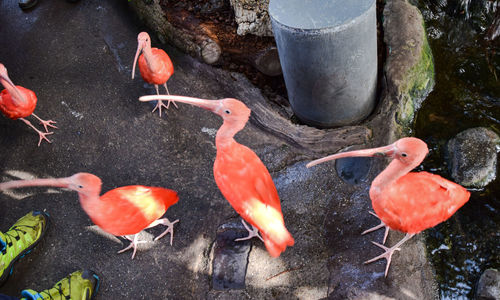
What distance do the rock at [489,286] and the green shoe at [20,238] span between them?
3312 millimetres

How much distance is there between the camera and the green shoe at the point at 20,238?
301 cm

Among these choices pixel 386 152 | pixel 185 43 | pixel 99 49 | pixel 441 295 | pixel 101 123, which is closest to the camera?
pixel 386 152

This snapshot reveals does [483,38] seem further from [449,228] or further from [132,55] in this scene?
[132,55]

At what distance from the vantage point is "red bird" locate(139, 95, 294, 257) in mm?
2533

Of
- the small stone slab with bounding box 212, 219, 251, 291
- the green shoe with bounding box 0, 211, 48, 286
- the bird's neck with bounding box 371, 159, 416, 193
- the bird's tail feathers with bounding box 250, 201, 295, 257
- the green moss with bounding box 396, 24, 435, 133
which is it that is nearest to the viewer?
the bird's neck with bounding box 371, 159, 416, 193

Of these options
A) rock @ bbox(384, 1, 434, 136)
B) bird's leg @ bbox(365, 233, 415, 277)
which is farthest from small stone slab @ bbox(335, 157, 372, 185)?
bird's leg @ bbox(365, 233, 415, 277)

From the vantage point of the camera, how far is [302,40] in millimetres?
2898

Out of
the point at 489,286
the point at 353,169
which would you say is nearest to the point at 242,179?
the point at 353,169

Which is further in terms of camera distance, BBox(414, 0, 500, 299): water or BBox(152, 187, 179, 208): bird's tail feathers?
BBox(152, 187, 179, 208): bird's tail feathers

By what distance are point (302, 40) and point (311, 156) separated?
3.29ft

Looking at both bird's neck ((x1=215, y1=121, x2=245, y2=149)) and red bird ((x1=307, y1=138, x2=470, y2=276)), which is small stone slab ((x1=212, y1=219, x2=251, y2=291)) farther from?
red bird ((x1=307, y1=138, x2=470, y2=276))

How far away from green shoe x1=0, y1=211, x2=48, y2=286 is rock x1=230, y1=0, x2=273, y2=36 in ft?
9.00

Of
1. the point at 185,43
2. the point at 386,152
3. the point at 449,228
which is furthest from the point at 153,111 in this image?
the point at 449,228

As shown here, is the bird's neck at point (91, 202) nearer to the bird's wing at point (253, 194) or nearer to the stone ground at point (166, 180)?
the stone ground at point (166, 180)
